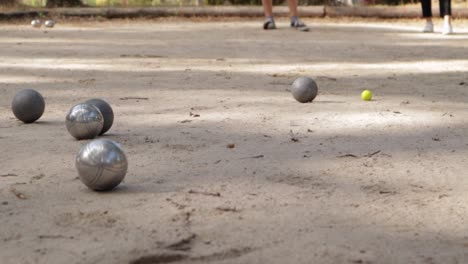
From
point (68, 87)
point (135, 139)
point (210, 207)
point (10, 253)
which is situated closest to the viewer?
point (10, 253)

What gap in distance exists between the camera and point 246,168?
445 centimetres

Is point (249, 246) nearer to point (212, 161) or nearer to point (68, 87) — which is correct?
point (212, 161)

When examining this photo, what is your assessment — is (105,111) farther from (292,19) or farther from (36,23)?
(36,23)

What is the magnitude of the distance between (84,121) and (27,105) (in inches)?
36.5

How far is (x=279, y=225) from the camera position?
345cm

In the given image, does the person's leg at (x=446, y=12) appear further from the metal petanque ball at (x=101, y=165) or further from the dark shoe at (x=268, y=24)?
the metal petanque ball at (x=101, y=165)

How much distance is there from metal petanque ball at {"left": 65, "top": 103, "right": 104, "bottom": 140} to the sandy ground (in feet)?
0.28

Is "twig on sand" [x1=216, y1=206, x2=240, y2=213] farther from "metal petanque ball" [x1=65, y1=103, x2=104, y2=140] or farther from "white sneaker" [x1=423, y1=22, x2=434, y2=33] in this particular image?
"white sneaker" [x1=423, y1=22, x2=434, y2=33]

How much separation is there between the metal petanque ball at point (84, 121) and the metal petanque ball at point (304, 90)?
6.61 feet

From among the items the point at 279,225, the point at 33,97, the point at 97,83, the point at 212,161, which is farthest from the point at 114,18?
the point at 279,225

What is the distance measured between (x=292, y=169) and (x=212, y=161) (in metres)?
0.44

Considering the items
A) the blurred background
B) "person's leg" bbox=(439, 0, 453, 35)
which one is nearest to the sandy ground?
"person's leg" bbox=(439, 0, 453, 35)

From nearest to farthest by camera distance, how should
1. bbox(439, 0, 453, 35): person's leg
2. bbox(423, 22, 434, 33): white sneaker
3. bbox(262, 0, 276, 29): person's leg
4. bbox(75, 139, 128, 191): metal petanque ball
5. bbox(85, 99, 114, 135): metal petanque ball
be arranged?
bbox(75, 139, 128, 191): metal petanque ball < bbox(85, 99, 114, 135): metal petanque ball < bbox(439, 0, 453, 35): person's leg < bbox(262, 0, 276, 29): person's leg < bbox(423, 22, 434, 33): white sneaker

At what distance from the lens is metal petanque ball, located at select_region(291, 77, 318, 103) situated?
6.75 m
